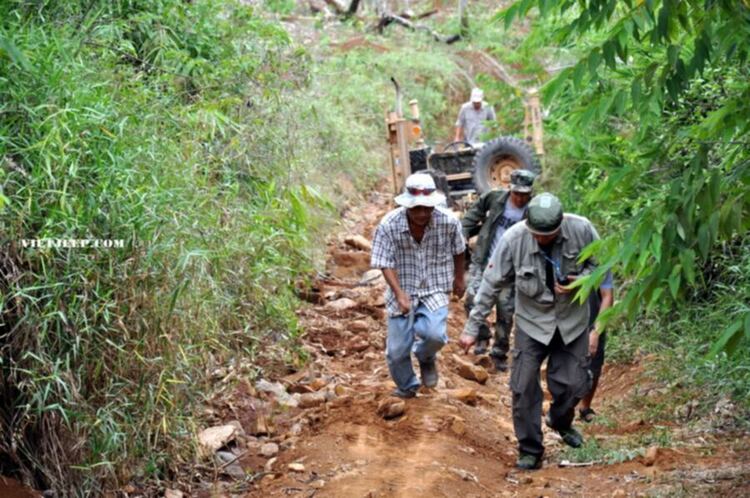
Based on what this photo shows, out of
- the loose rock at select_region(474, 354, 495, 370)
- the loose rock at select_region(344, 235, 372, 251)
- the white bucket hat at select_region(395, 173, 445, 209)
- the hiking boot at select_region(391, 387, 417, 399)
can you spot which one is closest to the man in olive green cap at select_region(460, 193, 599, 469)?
the white bucket hat at select_region(395, 173, 445, 209)

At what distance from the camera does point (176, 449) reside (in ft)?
21.2

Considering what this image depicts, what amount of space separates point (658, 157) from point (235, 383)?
4535 mm

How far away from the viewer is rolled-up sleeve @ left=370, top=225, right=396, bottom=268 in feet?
26.0

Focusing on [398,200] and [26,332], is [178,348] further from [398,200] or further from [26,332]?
[398,200]

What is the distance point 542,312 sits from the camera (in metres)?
7.03

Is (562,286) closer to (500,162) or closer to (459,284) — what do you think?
Answer: (459,284)

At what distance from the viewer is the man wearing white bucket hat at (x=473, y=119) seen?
16.8 m

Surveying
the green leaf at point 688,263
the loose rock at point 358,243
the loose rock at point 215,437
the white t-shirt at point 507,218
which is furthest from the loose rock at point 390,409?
the loose rock at point 358,243

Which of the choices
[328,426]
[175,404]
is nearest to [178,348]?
[175,404]

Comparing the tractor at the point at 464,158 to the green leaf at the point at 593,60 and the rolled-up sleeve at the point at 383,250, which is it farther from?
the green leaf at the point at 593,60

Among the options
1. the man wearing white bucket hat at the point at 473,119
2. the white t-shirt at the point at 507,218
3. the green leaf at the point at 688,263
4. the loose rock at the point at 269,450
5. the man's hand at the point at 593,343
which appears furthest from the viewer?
the man wearing white bucket hat at the point at 473,119

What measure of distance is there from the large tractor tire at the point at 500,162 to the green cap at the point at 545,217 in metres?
7.29

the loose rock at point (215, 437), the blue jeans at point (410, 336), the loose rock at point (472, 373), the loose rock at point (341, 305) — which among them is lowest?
the loose rock at point (472, 373)

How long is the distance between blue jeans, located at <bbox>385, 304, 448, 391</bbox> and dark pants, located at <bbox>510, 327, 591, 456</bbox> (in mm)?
998
